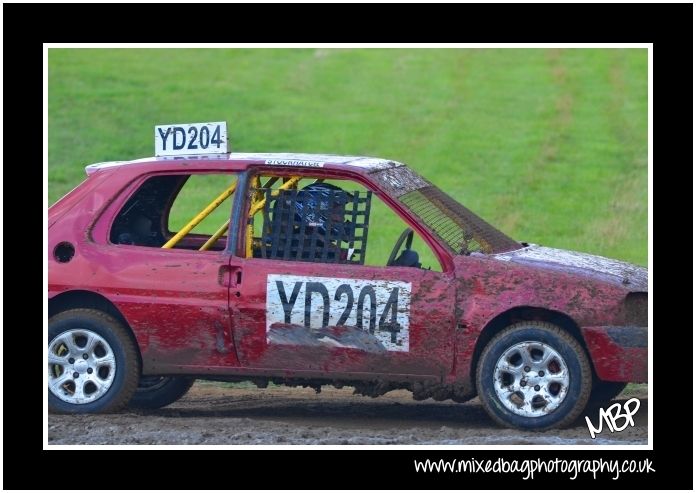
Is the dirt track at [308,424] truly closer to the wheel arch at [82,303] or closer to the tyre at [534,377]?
the tyre at [534,377]

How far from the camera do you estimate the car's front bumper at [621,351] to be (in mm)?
7930

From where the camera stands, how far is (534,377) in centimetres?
807

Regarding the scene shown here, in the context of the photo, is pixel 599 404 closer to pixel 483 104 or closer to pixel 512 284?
pixel 512 284

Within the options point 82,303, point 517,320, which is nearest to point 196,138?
point 82,303

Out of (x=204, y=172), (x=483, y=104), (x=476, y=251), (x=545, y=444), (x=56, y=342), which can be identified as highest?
(x=483, y=104)

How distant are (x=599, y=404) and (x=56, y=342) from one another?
3586 millimetres

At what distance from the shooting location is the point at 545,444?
25.0 ft

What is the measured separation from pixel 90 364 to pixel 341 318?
1.72 m

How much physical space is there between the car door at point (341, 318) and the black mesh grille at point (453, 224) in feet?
1.27

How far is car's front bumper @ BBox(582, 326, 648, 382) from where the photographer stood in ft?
26.0

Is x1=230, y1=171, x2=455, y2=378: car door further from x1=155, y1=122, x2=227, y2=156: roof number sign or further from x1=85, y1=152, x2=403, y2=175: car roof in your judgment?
x1=155, y1=122, x2=227, y2=156: roof number sign

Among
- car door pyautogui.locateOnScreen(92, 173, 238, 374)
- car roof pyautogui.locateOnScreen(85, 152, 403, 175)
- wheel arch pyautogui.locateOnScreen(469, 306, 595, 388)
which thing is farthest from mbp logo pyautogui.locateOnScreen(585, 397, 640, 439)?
car door pyautogui.locateOnScreen(92, 173, 238, 374)

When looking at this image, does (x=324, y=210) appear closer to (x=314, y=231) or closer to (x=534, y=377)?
(x=314, y=231)

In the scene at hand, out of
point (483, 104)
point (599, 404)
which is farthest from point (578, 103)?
point (599, 404)
